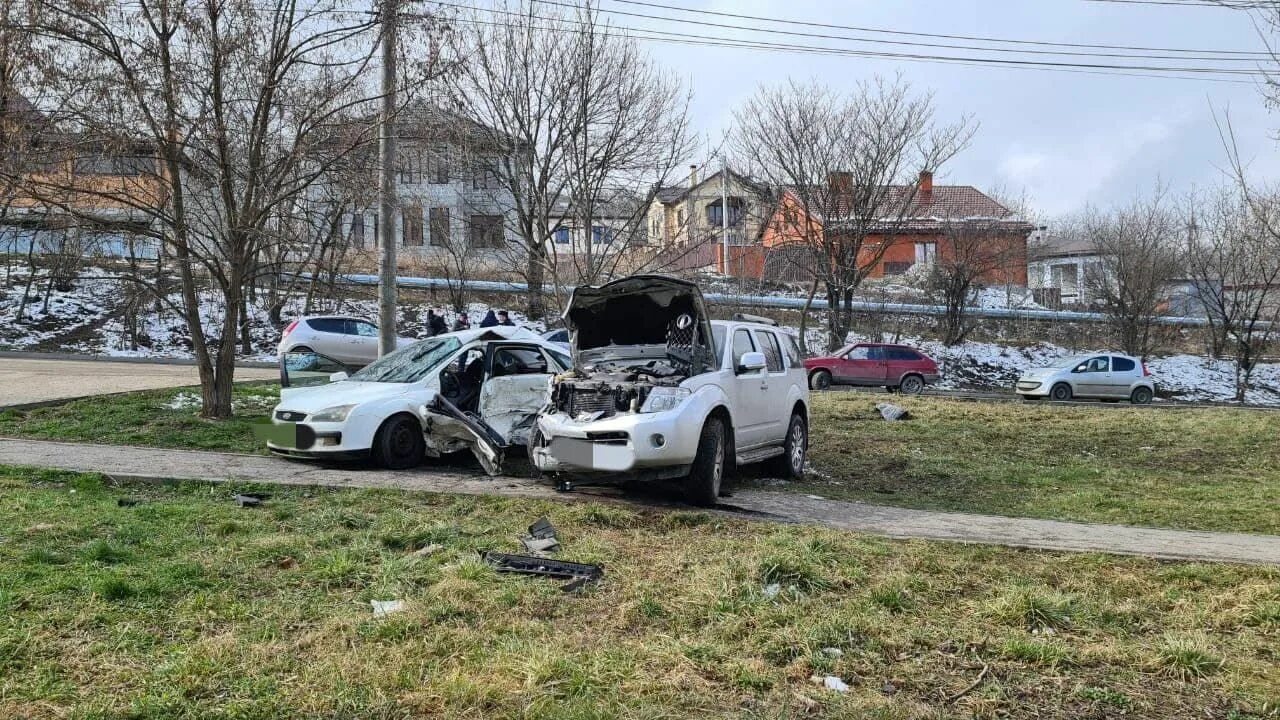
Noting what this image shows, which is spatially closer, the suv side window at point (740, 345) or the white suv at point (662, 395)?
the white suv at point (662, 395)

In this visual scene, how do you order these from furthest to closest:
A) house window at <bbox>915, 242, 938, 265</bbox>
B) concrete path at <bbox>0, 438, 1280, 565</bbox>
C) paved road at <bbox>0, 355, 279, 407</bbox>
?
1. house window at <bbox>915, 242, 938, 265</bbox>
2. paved road at <bbox>0, 355, 279, 407</bbox>
3. concrete path at <bbox>0, 438, 1280, 565</bbox>

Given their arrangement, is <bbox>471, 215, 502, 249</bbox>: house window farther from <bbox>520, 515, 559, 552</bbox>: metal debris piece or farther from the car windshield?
<bbox>520, 515, 559, 552</bbox>: metal debris piece

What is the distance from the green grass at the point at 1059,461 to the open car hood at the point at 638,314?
2.16m

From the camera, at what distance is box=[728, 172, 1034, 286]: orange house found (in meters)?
31.0

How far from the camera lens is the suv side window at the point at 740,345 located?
8.98m

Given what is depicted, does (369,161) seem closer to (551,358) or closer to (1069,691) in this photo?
(551,358)

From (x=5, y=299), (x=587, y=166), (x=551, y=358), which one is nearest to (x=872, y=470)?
(x=551, y=358)

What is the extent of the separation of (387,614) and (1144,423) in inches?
623

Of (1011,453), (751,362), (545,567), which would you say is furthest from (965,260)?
(545,567)

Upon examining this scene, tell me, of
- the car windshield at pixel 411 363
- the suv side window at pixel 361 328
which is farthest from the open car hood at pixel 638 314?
the suv side window at pixel 361 328

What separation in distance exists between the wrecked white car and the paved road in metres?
6.64

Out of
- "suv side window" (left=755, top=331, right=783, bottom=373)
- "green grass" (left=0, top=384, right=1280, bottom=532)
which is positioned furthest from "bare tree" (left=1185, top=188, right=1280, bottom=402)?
"suv side window" (left=755, top=331, right=783, bottom=373)

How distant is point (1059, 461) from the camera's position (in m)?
12.4

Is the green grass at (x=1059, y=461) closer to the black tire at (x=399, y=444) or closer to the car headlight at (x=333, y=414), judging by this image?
the black tire at (x=399, y=444)
